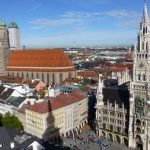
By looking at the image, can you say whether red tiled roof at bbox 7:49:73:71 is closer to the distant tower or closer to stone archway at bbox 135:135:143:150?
the distant tower

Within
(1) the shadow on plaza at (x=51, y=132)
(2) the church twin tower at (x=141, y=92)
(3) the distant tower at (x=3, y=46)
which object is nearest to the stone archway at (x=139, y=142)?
(2) the church twin tower at (x=141, y=92)

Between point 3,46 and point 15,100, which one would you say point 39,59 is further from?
point 15,100

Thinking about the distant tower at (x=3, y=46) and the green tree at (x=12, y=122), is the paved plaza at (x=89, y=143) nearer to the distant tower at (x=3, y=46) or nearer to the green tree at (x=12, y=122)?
the green tree at (x=12, y=122)

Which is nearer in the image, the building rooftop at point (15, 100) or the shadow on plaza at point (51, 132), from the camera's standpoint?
the shadow on plaza at point (51, 132)

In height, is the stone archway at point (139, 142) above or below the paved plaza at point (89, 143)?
above

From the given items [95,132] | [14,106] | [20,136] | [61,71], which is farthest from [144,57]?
[61,71]

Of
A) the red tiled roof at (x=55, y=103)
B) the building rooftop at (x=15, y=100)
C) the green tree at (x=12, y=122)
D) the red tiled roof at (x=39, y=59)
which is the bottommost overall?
the green tree at (x=12, y=122)
